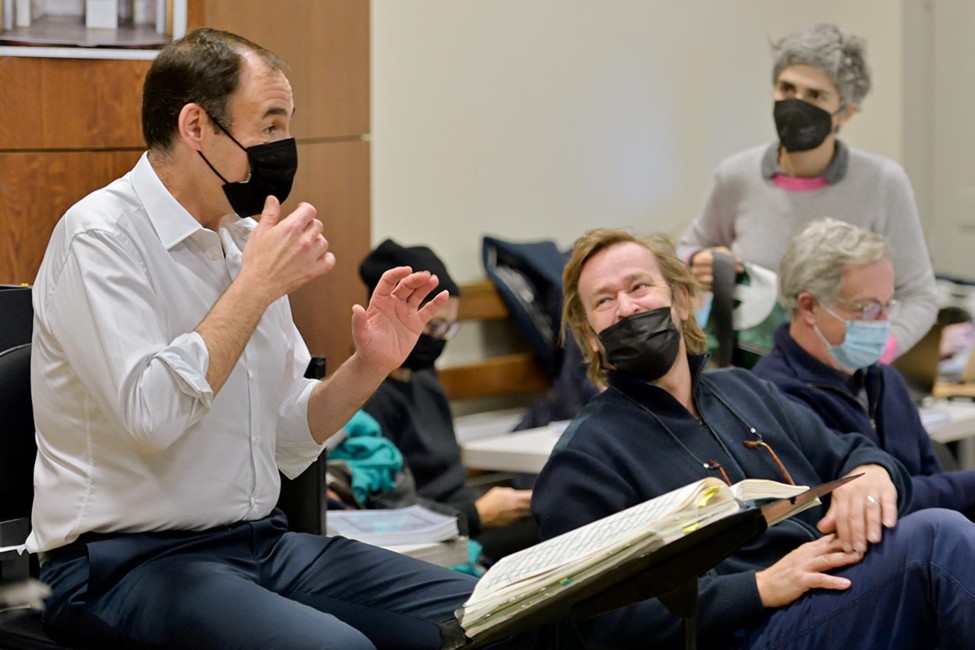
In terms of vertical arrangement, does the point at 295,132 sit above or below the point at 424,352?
above

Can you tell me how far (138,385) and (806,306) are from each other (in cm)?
167

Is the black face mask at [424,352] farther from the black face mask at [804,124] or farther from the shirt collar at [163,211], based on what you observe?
the shirt collar at [163,211]

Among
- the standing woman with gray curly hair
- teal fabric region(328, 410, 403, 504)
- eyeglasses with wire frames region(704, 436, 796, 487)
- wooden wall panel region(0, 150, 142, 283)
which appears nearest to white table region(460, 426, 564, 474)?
teal fabric region(328, 410, 403, 504)

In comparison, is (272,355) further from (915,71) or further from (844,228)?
(915,71)

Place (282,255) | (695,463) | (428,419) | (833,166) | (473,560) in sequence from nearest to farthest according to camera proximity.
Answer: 1. (282,255)
2. (695,463)
3. (473,560)
4. (428,419)
5. (833,166)

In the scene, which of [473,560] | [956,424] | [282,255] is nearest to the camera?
[282,255]

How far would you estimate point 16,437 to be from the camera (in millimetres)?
2117

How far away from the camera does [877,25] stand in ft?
19.8

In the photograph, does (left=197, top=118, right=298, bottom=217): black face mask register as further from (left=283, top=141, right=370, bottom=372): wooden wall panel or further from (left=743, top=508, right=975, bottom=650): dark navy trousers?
(left=743, top=508, right=975, bottom=650): dark navy trousers

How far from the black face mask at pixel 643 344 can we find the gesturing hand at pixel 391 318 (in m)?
0.37

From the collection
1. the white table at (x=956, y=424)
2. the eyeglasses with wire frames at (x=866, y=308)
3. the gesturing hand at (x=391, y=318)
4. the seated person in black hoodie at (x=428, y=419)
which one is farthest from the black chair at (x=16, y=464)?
the white table at (x=956, y=424)

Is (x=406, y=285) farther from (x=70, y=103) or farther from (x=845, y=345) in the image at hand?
(x=845, y=345)

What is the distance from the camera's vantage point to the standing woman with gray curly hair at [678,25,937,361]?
3.56 m

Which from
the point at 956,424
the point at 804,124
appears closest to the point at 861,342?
the point at 804,124
